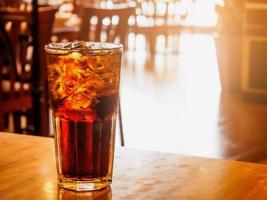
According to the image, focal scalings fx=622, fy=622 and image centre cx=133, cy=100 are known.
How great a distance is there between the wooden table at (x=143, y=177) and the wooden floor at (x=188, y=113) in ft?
9.56

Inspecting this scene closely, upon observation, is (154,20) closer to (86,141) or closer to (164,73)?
(164,73)

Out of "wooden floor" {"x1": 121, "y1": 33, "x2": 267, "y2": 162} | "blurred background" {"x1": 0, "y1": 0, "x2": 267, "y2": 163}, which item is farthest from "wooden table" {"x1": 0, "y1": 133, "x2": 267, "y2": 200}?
"wooden floor" {"x1": 121, "y1": 33, "x2": 267, "y2": 162}

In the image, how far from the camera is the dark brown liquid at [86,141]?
794 mm

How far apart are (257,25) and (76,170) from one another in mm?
5475

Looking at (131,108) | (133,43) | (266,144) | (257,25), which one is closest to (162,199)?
(266,144)

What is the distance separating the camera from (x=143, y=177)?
0.82m

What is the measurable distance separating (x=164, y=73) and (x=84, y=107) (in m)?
6.57

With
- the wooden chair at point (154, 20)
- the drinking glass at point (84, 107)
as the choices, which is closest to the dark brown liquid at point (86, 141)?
the drinking glass at point (84, 107)

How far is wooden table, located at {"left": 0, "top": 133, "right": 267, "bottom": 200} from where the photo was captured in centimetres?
75

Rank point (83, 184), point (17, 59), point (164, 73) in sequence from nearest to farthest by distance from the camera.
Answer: point (83, 184)
point (17, 59)
point (164, 73)

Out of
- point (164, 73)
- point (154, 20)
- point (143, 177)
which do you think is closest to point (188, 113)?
point (164, 73)

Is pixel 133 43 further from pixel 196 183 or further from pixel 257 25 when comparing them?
pixel 196 183

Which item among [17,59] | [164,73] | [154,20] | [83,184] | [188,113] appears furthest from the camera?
[154,20]

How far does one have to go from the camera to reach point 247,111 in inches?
212
